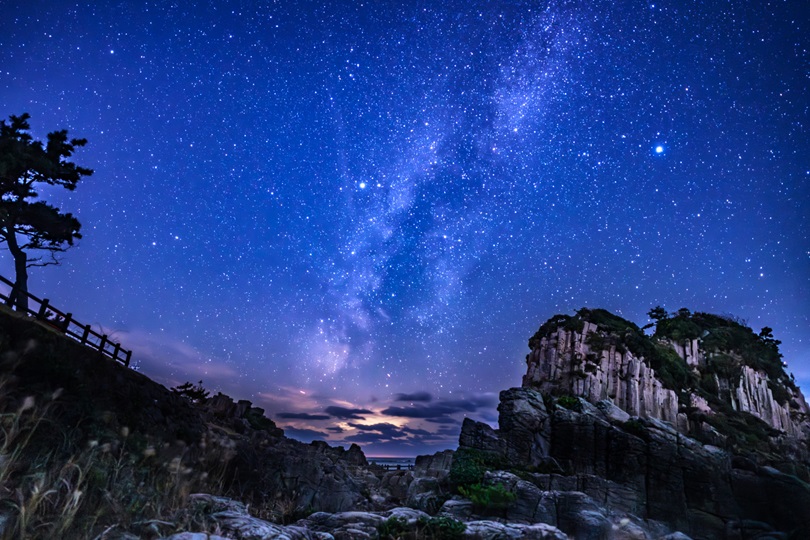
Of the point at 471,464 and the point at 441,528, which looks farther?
the point at 471,464

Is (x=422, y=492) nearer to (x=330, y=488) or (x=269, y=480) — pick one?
(x=330, y=488)

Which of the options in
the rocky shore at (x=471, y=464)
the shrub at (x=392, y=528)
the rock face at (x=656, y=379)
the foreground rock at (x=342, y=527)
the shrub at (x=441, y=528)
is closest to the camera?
the foreground rock at (x=342, y=527)

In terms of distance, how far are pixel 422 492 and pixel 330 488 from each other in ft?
20.4

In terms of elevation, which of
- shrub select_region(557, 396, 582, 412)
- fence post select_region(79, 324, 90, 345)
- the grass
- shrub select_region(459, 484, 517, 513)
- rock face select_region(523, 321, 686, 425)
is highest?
rock face select_region(523, 321, 686, 425)

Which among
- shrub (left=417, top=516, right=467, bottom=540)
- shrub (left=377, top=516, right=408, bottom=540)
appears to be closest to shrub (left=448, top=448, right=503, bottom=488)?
shrub (left=417, top=516, right=467, bottom=540)

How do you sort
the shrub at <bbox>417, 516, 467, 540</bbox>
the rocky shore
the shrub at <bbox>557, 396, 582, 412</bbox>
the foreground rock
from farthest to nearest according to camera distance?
the shrub at <bbox>557, 396, 582, 412</bbox>, the shrub at <bbox>417, 516, 467, 540</bbox>, the rocky shore, the foreground rock

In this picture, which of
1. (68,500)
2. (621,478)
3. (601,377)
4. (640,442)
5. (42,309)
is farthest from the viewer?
(601,377)

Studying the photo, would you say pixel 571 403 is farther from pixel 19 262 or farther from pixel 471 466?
pixel 19 262

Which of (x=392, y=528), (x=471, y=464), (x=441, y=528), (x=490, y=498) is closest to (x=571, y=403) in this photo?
(x=471, y=464)

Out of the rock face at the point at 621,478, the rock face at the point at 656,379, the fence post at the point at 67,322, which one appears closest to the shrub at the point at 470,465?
the rock face at the point at 621,478

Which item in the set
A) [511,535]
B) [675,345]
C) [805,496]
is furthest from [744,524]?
[675,345]

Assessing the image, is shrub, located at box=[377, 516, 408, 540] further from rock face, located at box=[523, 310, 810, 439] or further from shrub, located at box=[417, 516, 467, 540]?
rock face, located at box=[523, 310, 810, 439]

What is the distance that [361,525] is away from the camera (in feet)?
39.3

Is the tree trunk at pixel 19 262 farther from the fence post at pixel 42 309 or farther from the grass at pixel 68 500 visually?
the grass at pixel 68 500
